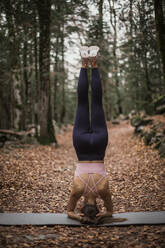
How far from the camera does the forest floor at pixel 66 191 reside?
3.50 m

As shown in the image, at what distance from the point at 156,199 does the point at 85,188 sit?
2.19m

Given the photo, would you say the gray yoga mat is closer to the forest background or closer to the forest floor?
the forest floor

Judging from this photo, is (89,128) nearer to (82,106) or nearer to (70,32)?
(82,106)

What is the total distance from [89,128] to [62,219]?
1717mm

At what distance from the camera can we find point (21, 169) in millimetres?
7414

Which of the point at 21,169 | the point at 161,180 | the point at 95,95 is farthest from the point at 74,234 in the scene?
the point at 21,169

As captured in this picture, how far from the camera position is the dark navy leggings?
4230 mm

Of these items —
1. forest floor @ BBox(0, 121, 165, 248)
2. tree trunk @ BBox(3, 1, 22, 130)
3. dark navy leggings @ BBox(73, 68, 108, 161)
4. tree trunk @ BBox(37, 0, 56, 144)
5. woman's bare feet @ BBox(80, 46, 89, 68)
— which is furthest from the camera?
tree trunk @ BBox(37, 0, 56, 144)

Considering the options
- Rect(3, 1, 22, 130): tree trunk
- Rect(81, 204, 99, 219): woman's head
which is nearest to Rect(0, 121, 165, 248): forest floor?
Rect(81, 204, 99, 219): woman's head

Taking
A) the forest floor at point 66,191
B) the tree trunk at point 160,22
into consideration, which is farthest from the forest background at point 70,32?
the forest floor at point 66,191

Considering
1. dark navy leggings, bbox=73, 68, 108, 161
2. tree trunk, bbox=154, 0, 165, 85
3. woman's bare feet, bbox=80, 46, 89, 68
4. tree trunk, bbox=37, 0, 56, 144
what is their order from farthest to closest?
tree trunk, bbox=37, 0, 56, 144
tree trunk, bbox=154, 0, 165, 85
woman's bare feet, bbox=80, 46, 89, 68
dark navy leggings, bbox=73, 68, 108, 161

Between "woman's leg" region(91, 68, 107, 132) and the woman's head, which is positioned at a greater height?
"woman's leg" region(91, 68, 107, 132)

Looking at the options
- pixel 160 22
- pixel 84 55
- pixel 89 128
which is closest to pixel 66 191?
pixel 89 128

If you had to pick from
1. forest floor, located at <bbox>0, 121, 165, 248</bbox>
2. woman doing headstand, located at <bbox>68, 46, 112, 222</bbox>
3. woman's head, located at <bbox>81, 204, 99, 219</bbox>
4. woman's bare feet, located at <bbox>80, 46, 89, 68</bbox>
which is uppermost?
woman's bare feet, located at <bbox>80, 46, 89, 68</bbox>
